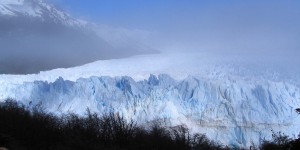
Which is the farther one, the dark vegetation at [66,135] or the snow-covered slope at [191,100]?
the snow-covered slope at [191,100]

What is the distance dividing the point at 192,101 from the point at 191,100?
0.20 m

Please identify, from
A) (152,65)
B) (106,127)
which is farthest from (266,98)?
(106,127)

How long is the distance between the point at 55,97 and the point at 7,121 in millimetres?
25260

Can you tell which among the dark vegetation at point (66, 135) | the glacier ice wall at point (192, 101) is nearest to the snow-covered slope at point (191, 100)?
the glacier ice wall at point (192, 101)

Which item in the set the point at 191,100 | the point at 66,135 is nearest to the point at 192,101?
the point at 191,100

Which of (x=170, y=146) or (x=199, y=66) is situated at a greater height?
(x=199, y=66)

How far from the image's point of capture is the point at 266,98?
157 ft

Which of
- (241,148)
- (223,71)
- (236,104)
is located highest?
(223,71)

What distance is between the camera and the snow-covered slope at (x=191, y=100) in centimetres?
4631

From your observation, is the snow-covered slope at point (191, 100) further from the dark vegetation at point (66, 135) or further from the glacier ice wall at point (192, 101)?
the dark vegetation at point (66, 135)

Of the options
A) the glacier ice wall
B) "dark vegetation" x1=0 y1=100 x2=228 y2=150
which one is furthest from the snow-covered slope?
"dark vegetation" x1=0 y1=100 x2=228 y2=150

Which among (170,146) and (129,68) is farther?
(129,68)

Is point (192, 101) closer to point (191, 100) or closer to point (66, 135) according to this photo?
point (191, 100)

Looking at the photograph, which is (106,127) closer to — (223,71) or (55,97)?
(55,97)
